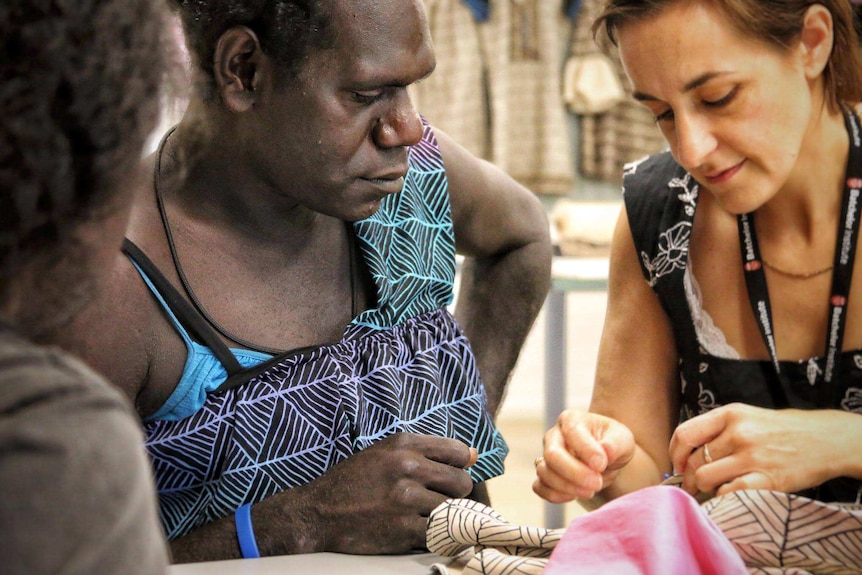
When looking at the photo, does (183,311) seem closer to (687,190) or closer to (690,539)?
(690,539)

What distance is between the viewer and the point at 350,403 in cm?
141

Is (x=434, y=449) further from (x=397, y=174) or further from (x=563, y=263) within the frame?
(x=563, y=263)

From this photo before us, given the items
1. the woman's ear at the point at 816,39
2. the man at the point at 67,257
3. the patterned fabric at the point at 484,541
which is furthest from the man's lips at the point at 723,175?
the man at the point at 67,257

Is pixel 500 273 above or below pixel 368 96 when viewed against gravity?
below

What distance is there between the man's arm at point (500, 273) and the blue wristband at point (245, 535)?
0.68 metres

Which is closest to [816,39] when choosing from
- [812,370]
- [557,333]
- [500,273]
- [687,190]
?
[687,190]

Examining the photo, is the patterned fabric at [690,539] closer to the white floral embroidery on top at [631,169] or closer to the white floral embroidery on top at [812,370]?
the white floral embroidery on top at [812,370]

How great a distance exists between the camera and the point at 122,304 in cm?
131

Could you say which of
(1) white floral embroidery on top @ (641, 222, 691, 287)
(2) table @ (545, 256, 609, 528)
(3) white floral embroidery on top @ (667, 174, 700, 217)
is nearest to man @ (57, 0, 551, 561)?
(1) white floral embroidery on top @ (641, 222, 691, 287)

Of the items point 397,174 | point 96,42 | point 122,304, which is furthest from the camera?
point 397,174

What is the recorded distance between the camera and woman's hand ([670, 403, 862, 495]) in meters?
1.24

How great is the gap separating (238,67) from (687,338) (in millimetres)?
866

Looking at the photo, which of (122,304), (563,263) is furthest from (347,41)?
(563,263)

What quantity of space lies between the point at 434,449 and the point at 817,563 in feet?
1.80
